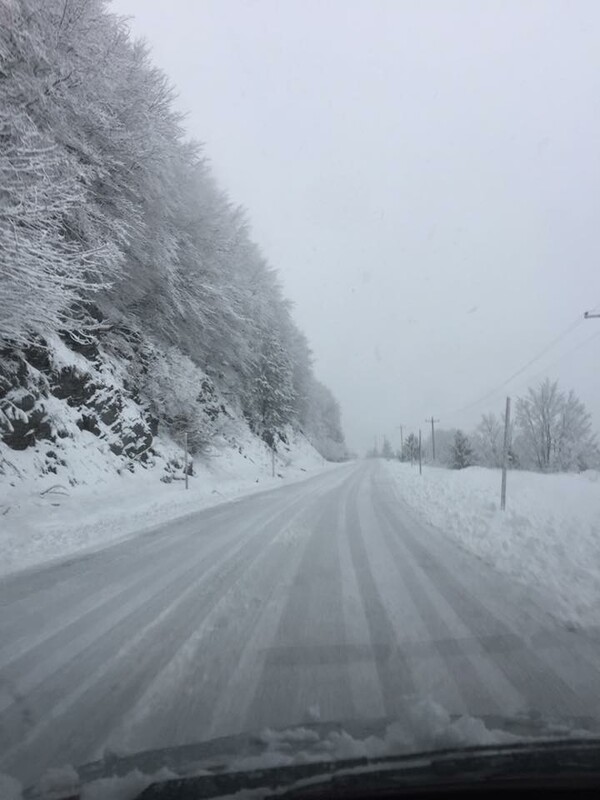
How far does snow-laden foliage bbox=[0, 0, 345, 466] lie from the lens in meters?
9.15

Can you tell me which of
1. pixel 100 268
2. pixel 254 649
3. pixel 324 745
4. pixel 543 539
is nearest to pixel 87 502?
pixel 100 268

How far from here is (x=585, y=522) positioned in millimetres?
10031

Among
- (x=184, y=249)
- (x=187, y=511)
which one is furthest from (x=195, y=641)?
(x=184, y=249)

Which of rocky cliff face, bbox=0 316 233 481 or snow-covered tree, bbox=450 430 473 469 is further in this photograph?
snow-covered tree, bbox=450 430 473 469

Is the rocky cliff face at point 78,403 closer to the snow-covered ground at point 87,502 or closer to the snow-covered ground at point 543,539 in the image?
the snow-covered ground at point 87,502

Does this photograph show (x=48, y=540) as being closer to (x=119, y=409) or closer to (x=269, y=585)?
(x=269, y=585)

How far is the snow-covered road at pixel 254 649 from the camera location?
299 cm

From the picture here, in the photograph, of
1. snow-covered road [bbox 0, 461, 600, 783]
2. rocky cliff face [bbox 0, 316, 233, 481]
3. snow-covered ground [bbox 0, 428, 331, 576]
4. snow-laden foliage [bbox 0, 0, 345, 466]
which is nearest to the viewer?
snow-covered road [bbox 0, 461, 600, 783]

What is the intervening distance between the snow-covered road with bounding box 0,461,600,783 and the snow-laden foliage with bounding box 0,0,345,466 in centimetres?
581

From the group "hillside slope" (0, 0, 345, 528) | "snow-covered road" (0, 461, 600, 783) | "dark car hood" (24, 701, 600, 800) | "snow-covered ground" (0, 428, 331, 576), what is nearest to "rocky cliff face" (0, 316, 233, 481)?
"hillside slope" (0, 0, 345, 528)

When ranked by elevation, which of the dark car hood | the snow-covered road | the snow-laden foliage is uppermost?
the snow-laden foliage

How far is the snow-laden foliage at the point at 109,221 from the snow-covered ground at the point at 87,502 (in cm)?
183

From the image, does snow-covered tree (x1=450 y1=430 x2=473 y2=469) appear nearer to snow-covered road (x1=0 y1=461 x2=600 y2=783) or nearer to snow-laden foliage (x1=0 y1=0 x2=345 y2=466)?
snow-laden foliage (x1=0 y1=0 x2=345 y2=466)

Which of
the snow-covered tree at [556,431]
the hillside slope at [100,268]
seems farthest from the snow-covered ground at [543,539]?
the snow-covered tree at [556,431]
